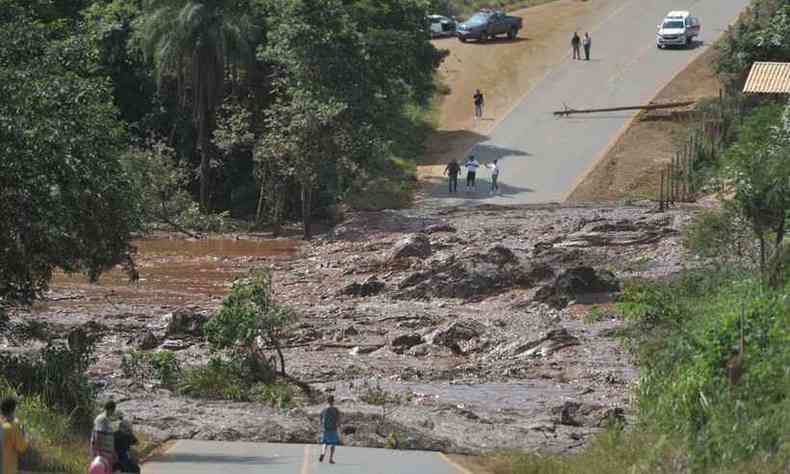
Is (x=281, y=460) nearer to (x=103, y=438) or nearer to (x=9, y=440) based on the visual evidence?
(x=103, y=438)

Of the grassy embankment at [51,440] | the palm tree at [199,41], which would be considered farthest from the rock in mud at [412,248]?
the grassy embankment at [51,440]

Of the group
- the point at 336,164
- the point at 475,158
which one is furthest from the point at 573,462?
the point at 475,158

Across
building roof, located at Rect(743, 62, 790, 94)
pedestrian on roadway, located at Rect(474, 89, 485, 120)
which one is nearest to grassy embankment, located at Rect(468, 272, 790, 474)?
building roof, located at Rect(743, 62, 790, 94)

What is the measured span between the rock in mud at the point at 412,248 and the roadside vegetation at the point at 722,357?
17.5 metres

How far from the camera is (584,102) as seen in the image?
74.1 meters

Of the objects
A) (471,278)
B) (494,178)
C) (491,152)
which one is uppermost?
(491,152)

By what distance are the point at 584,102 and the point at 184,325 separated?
3866 centimetres

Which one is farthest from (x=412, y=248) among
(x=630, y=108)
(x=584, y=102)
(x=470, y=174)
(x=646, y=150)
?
(x=584, y=102)

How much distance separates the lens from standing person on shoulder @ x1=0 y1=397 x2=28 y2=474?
55.0 ft

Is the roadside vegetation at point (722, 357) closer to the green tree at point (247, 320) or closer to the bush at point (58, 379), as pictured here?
the bush at point (58, 379)

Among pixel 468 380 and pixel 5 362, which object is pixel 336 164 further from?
pixel 5 362

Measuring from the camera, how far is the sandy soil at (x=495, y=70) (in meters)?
71.2

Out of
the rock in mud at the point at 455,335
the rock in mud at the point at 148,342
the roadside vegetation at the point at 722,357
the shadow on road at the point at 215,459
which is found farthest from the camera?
the rock in mud at the point at 455,335

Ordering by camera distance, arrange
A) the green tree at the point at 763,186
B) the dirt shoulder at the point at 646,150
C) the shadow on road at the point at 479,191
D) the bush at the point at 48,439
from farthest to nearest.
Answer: the shadow on road at the point at 479,191, the dirt shoulder at the point at 646,150, the green tree at the point at 763,186, the bush at the point at 48,439
